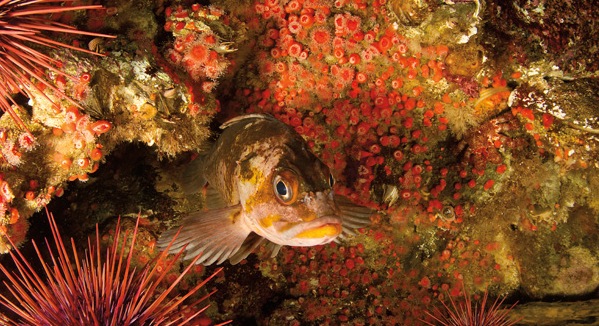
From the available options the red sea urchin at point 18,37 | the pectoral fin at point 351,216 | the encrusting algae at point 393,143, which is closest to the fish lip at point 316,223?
the pectoral fin at point 351,216

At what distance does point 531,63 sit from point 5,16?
553cm

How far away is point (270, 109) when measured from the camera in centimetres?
526

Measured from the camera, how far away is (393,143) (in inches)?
204

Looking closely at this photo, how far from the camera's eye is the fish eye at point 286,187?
2.75 meters

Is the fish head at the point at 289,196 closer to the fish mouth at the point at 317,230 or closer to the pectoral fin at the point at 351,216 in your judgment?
the fish mouth at the point at 317,230

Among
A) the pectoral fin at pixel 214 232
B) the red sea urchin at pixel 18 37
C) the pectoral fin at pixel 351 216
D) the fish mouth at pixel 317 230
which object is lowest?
the pectoral fin at pixel 351 216

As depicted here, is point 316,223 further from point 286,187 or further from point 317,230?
point 286,187

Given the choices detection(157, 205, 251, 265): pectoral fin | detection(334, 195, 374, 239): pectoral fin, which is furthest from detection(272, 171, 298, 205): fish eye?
detection(334, 195, 374, 239): pectoral fin

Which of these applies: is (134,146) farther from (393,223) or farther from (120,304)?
(393,223)

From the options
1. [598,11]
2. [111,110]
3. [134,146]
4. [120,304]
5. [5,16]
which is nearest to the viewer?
[5,16]

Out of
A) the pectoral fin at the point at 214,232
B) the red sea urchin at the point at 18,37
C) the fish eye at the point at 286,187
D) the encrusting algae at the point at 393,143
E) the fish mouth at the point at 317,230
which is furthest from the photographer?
the encrusting algae at the point at 393,143

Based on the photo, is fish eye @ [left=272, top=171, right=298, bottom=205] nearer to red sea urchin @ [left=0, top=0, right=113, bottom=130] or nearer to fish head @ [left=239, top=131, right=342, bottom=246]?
fish head @ [left=239, top=131, right=342, bottom=246]

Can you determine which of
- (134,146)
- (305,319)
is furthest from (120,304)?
(305,319)

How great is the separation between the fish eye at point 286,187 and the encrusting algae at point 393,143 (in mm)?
1128
